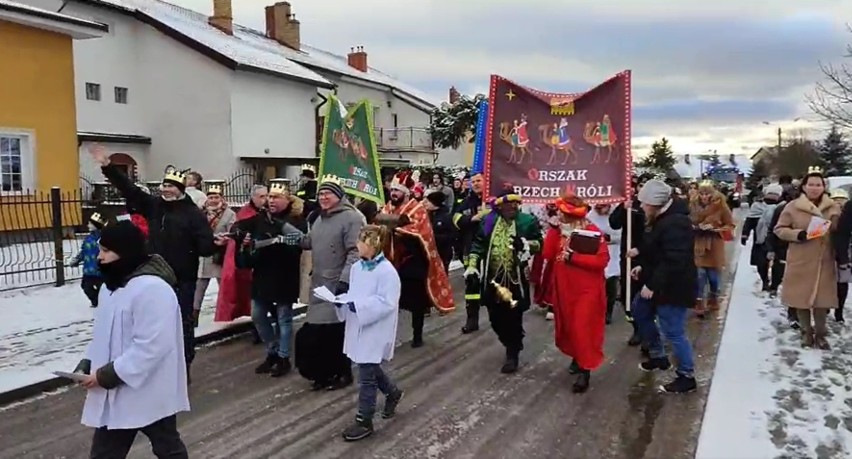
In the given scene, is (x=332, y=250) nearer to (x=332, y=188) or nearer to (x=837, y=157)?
(x=332, y=188)

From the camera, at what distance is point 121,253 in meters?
3.73

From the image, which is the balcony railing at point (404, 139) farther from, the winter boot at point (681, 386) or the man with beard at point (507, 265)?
the winter boot at point (681, 386)

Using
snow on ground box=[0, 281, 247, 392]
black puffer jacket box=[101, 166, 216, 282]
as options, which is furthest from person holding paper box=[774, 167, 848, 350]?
snow on ground box=[0, 281, 247, 392]

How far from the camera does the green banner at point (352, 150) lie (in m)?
8.18

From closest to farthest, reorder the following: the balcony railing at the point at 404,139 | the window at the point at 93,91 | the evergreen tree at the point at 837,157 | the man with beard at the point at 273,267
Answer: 1. the man with beard at the point at 273,267
2. the window at the point at 93,91
3. the balcony railing at the point at 404,139
4. the evergreen tree at the point at 837,157

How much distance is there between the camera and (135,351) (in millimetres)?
3615

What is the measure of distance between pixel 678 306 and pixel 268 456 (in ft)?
11.3

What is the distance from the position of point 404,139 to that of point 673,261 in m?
36.2

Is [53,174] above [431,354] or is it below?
above

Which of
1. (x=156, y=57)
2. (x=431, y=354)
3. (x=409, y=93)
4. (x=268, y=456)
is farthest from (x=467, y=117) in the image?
(x=268, y=456)

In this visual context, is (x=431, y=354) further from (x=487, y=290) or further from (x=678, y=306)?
(x=678, y=306)

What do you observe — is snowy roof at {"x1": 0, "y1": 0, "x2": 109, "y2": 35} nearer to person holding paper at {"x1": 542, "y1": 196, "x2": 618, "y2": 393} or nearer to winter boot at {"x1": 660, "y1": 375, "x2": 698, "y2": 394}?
person holding paper at {"x1": 542, "y1": 196, "x2": 618, "y2": 393}

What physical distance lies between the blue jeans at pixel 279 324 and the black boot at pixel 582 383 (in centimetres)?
263

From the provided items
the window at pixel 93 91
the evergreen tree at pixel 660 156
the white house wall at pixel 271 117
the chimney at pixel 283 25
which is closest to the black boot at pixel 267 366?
the white house wall at pixel 271 117
